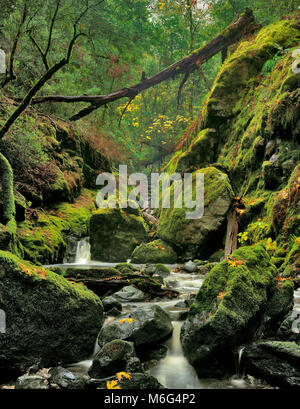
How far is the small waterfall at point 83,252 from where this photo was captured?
357 inches

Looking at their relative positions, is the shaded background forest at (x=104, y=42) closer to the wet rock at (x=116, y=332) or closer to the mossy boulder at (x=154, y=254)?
the mossy boulder at (x=154, y=254)

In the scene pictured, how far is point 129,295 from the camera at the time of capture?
4914mm

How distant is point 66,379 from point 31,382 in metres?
0.31

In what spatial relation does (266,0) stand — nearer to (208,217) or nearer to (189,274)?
(208,217)

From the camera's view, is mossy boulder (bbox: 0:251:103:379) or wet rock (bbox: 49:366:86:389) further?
mossy boulder (bbox: 0:251:103:379)

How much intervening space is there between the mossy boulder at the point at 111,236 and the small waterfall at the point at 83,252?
0.67ft

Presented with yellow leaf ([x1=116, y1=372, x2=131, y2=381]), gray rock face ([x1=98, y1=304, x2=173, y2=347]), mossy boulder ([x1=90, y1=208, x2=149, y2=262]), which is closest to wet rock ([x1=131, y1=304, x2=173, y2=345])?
gray rock face ([x1=98, y1=304, x2=173, y2=347])

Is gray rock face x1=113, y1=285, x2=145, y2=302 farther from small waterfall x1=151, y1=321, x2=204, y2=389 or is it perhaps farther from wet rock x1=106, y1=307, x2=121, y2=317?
small waterfall x1=151, y1=321, x2=204, y2=389

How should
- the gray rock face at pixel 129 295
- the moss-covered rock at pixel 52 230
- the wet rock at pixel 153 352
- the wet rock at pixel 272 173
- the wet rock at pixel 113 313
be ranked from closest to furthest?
the wet rock at pixel 153 352, the wet rock at pixel 113 313, the gray rock face at pixel 129 295, the wet rock at pixel 272 173, the moss-covered rock at pixel 52 230

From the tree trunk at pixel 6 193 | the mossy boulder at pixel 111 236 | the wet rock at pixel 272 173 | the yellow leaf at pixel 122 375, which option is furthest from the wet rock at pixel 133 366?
the mossy boulder at pixel 111 236

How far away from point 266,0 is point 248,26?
1.84 meters


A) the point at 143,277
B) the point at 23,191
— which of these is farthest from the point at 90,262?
the point at 143,277

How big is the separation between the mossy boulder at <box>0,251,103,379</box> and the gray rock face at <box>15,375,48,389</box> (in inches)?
6.1

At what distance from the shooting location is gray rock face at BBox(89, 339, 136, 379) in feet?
8.75
